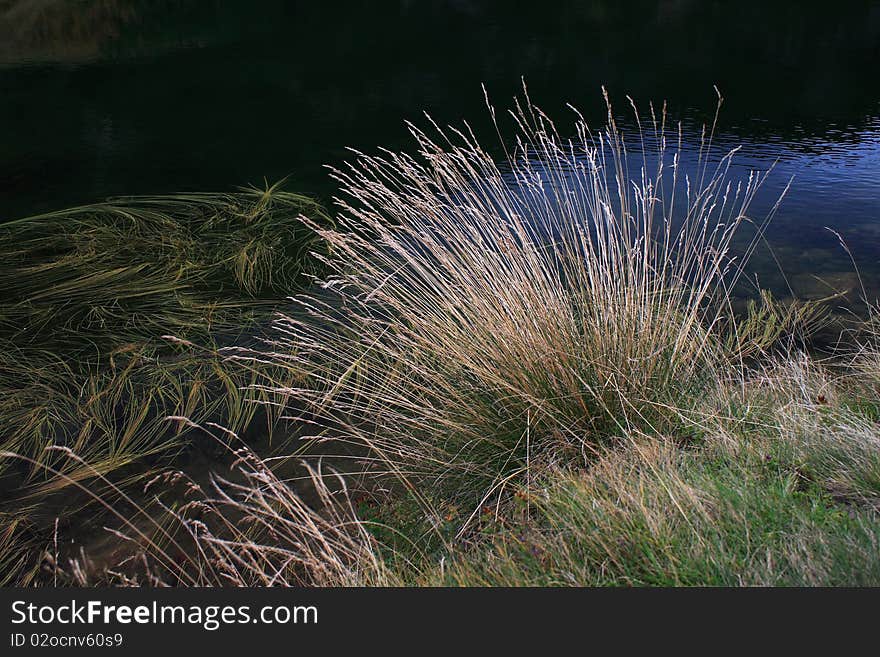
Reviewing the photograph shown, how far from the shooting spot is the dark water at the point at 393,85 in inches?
254

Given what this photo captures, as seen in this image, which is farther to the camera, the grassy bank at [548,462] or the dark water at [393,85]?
the dark water at [393,85]

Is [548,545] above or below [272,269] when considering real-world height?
above

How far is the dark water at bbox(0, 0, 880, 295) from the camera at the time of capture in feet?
21.2

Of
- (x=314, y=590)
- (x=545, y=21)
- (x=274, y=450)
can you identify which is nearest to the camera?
(x=314, y=590)

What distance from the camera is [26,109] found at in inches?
368

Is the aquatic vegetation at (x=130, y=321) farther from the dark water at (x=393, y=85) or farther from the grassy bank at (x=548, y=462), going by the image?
the dark water at (x=393, y=85)

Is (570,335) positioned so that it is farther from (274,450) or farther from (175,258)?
(175,258)

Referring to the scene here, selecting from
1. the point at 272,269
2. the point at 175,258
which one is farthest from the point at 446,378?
the point at 175,258

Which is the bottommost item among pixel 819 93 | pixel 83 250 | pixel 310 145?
pixel 819 93

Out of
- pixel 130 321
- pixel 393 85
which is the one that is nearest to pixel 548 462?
pixel 130 321

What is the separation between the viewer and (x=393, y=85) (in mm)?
10477

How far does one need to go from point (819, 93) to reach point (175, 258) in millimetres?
8542

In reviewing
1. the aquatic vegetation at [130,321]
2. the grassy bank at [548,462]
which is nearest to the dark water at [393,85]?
the aquatic vegetation at [130,321]

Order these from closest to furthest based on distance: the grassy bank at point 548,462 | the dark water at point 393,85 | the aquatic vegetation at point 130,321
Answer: the grassy bank at point 548,462 → the aquatic vegetation at point 130,321 → the dark water at point 393,85
